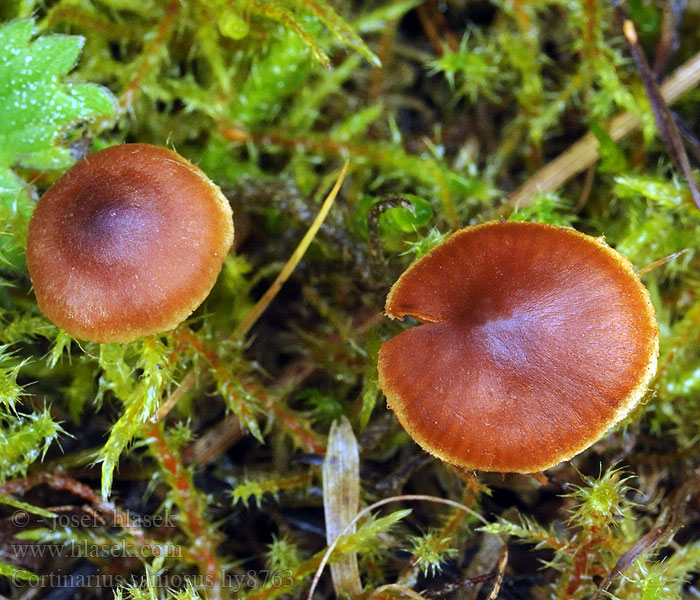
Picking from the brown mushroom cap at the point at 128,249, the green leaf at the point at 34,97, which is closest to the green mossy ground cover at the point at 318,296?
the green leaf at the point at 34,97

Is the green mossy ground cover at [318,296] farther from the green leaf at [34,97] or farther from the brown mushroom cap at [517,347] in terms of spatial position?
the brown mushroom cap at [517,347]

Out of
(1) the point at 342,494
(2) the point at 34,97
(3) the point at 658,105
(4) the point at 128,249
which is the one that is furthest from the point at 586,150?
(2) the point at 34,97

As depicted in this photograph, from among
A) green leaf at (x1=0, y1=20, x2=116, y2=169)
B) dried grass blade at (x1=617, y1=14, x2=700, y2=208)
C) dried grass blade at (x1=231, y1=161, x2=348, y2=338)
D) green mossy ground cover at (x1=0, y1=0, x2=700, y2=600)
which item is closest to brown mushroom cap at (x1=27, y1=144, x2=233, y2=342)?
green mossy ground cover at (x1=0, y1=0, x2=700, y2=600)

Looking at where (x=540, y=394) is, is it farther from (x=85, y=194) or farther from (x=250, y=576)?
(x=85, y=194)

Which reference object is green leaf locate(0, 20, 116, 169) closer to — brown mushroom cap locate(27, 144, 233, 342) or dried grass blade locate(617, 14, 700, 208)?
brown mushroom cap locate(27, 144, 233, 342)

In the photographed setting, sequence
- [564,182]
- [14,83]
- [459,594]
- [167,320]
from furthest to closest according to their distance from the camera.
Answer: [564,182], [14,83], [459,594], [167,320]

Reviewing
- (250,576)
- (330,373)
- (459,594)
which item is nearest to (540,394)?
(459,594)

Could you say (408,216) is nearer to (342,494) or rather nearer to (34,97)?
(342,494)
